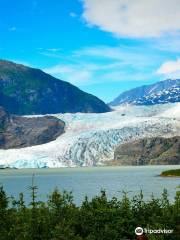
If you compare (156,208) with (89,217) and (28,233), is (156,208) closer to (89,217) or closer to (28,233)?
(89,217)

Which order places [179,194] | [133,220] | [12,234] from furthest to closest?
[179,194] → [133,220] → [12,234]

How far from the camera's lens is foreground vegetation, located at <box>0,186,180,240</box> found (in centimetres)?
2508

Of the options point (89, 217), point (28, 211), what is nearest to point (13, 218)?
point (28, 211)

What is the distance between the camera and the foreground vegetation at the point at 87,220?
25.1m

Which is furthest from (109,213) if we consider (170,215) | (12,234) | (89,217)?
(12,234)

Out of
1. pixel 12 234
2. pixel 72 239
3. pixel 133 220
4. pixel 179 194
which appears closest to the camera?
pixel 72 239

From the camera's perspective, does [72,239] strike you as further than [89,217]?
No

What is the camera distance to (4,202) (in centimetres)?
2805

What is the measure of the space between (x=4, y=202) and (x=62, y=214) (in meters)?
2.94

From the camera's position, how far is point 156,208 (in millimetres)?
28422

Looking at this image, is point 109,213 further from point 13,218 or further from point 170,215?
point 13,218

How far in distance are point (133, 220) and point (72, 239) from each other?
14.1 ft

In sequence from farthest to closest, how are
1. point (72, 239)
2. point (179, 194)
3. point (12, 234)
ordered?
point (179, 194)
point (12, 234)
point (72, 239)

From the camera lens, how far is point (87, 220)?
2647 centimetres
